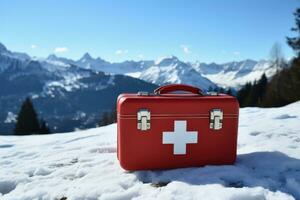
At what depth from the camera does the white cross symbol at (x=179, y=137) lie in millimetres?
5727

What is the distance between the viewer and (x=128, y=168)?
5.70 metres

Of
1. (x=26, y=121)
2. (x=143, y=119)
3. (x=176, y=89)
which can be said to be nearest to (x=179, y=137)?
(x=143, y=119)

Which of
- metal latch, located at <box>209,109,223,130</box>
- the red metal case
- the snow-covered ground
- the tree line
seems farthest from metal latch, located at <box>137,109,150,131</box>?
the tree line

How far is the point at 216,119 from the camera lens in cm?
580

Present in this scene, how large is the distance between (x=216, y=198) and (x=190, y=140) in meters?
1.32

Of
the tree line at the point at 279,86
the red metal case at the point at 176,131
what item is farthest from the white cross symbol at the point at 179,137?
the tree line at the point at 279,86

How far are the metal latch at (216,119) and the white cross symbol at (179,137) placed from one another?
0.26 meters

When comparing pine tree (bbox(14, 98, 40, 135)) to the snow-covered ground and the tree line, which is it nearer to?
the tree line

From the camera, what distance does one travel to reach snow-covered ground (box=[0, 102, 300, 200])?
15.9 ft

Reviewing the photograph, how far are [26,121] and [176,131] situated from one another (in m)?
41.7

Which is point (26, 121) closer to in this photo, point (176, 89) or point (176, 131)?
point (176, 89)

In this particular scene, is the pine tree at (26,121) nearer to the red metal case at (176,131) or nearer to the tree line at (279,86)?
the tree line at (279,86)

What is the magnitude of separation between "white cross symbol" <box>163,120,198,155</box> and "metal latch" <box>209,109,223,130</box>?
0.26 metres

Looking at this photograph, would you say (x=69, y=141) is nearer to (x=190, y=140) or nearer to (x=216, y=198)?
(x=190, y=140)
